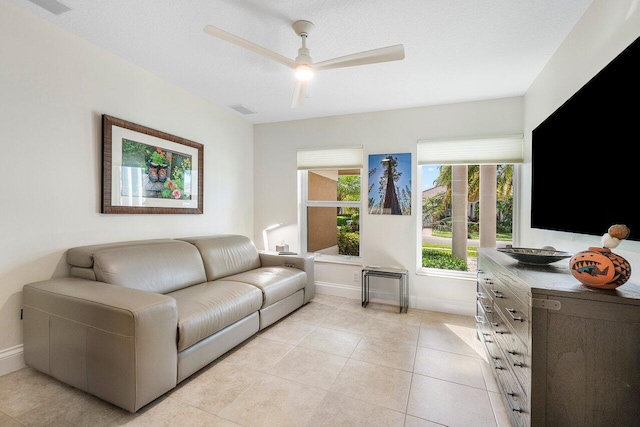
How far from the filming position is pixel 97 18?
204 cm

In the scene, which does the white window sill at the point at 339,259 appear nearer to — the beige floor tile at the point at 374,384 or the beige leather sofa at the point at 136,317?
the beige leather sofa at the point at 136,317

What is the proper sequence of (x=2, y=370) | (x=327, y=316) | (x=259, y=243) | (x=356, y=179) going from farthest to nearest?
(x=259, y=243) → (x=356, y=179) → (x=327, y=316) → (x=2, y=370)

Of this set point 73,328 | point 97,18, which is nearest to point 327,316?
point 73,328

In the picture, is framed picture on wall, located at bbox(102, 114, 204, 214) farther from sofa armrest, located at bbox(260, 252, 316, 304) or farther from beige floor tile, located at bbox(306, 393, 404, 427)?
beige floor tile, located at bbox(306, 393, 404, 427)

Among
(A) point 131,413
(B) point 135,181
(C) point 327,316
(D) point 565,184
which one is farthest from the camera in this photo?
(C) point 327,316

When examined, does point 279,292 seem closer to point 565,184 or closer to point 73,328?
point 73,328

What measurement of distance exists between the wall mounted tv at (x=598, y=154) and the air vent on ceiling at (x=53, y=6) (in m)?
3.22

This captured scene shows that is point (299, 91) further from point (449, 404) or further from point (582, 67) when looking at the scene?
point (449, 404)

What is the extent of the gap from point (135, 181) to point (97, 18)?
1303 mm

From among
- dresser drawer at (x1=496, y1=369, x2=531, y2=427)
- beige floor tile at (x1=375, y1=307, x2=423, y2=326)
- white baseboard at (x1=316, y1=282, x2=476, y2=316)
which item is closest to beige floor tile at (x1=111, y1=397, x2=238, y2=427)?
dresser drawer at (x1=496, y1=369, x2=531, y2=427)

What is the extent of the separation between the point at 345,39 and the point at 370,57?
44 centimetres

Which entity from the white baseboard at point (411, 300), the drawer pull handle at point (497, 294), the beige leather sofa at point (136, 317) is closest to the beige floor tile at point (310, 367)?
the beige leather sofa at point (136, 317)

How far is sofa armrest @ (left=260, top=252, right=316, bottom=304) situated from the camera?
140 inches

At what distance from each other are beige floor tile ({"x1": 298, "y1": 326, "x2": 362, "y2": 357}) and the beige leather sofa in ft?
1.54
